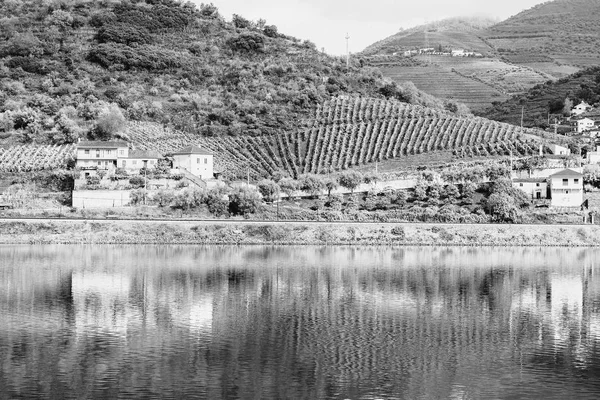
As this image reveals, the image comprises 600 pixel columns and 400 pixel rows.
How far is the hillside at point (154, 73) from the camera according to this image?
331 feet

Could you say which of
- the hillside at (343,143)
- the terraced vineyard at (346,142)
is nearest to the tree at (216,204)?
the hillside at (343,143)

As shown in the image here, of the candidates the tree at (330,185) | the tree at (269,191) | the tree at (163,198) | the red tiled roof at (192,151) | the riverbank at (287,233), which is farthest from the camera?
the red tiled roof at (192,151)

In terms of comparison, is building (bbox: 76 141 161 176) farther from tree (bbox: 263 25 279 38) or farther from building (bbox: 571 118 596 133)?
building (bbox: 571 118 596 133)

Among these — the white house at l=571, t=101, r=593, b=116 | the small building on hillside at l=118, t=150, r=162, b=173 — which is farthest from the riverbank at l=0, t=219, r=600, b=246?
the white house at l=571, t=101, r=593, b=116

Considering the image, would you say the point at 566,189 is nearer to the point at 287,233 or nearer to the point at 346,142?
the point at 346,142

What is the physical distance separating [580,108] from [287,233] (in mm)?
79539

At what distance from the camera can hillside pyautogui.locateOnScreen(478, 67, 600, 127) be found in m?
141

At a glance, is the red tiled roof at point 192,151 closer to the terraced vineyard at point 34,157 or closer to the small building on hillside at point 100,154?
the small building on hillside at point 100,154

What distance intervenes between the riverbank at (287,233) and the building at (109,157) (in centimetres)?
1541

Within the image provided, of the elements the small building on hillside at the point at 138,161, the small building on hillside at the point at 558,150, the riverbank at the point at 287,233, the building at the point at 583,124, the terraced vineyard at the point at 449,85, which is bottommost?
the riverbank at the point at 287,233

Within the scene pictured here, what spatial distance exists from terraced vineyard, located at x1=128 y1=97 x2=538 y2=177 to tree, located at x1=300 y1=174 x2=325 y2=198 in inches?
340

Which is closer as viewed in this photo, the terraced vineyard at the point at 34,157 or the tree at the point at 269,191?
the tree at the point at 269,191

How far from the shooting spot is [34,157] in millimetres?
84812

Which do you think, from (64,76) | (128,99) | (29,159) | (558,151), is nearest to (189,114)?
(128,99)
